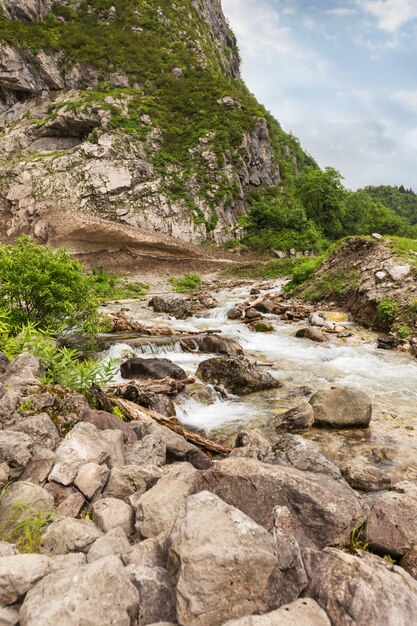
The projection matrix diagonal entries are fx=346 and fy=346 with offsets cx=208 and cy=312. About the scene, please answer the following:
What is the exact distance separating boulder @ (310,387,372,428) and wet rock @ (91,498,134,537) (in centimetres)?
527

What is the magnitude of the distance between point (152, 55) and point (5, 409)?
6699 centimetres

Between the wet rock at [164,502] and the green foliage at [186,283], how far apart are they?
26.6 meters

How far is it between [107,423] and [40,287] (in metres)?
5.26

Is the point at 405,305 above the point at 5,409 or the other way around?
above

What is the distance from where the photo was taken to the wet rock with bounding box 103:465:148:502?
12.1 ft

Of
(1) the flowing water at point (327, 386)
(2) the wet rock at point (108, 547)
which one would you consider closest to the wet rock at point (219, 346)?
(1) the flowing water at point (327, 386)

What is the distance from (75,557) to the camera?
101 inches

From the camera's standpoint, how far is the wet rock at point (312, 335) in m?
14.1

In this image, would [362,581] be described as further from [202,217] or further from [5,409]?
[202,217]

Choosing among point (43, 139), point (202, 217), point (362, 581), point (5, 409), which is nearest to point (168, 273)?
point (202, 217)

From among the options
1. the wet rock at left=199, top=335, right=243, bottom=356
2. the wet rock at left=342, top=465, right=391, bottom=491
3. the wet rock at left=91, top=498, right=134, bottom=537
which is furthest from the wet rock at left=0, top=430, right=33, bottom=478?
Answer: the wet rock at left=199, top=335, right=243, bottom=356

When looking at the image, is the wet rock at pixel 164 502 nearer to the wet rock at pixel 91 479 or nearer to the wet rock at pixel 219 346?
the wet rock at pixel 91 479

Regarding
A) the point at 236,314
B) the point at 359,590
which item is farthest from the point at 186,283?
the point at 359,590

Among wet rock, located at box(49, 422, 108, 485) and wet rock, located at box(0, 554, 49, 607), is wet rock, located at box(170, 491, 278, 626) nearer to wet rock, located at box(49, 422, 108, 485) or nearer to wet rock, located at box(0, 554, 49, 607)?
wet rock, located at box(0, 554, 49, 607)
